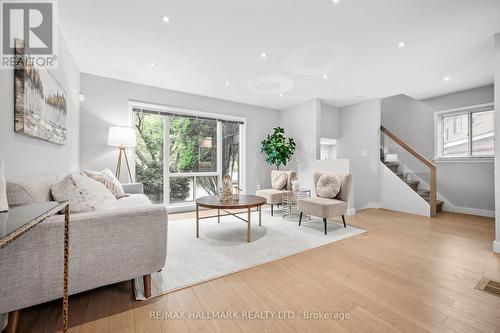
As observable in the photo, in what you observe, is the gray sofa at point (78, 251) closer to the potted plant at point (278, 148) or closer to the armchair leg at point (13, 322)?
the armchair leg at point (13, 322)

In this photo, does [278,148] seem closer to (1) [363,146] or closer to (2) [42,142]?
(1) [363,146]

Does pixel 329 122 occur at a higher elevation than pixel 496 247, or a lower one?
higher

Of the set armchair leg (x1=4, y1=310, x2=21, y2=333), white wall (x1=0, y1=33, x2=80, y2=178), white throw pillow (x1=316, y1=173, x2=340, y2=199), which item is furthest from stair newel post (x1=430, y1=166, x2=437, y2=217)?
white wall (x1=0, y1=33, x2=80, y2=178)

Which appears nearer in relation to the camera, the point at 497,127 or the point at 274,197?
the point at 497,127

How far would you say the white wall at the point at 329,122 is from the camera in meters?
5.57

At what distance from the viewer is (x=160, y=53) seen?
3045 mm

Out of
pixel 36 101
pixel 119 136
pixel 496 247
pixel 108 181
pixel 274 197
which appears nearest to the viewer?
pixel 36 101

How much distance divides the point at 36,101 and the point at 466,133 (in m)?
7.26

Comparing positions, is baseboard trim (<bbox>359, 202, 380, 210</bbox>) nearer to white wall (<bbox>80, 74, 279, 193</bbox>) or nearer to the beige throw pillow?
the beige throw pillow

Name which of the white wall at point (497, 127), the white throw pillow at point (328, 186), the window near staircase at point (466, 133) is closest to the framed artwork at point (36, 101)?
the white throw pillow at point (328, 186)

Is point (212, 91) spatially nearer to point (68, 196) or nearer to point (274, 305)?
point (68, 196)

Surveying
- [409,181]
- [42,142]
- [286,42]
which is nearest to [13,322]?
[42,142]

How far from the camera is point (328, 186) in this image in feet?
11.8

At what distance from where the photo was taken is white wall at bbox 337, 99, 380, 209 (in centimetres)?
516
